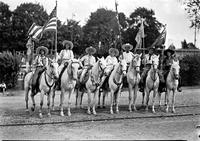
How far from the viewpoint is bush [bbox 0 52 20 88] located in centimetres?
3194

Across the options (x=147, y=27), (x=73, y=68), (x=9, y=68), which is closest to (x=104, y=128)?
(x=73, y=68)

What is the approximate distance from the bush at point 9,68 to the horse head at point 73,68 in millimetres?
17456

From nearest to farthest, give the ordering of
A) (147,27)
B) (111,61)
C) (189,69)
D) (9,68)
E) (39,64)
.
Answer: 1. (39,64)
2. (111,61)
3. (9,68)
4. (189,69)
5. (147,27)

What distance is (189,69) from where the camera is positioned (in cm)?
4009

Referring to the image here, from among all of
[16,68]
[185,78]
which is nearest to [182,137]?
[16,68]

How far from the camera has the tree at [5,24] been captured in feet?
191

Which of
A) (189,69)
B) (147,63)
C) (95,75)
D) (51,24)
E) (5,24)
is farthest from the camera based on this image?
(5,24)

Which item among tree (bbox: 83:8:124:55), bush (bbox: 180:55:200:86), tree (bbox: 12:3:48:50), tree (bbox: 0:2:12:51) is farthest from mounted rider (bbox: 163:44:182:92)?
tree (bbox: 0:2:12:51)

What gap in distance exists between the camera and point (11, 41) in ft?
201

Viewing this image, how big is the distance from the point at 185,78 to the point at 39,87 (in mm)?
28446

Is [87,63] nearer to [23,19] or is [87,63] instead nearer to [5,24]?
[23,19]

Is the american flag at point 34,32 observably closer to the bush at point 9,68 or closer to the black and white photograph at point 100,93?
the black and white photograph at point 100,93

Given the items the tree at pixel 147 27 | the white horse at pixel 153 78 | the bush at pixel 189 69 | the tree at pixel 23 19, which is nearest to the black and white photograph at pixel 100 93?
the white horse at pixel 153 78

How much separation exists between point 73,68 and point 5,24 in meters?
46.5
